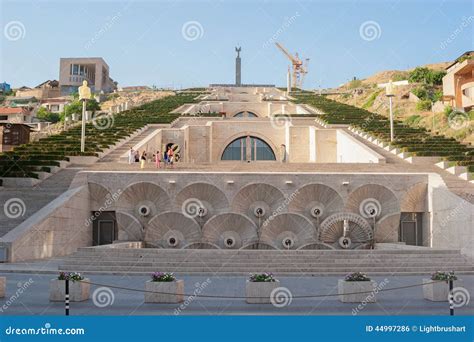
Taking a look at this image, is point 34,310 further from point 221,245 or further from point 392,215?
point 392,215

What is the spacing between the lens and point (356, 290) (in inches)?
418

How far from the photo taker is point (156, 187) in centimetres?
2214

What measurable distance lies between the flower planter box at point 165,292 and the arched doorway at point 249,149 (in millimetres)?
32661

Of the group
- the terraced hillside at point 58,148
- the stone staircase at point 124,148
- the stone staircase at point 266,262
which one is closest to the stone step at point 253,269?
the stone staircase at point 266,262

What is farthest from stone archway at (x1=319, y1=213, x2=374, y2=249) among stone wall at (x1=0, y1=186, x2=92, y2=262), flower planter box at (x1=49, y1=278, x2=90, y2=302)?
flower planter box at (x1=49, y1=278, x2=90, y2=302)

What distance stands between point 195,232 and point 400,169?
1039 centimetres

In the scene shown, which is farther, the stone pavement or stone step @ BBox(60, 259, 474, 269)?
stone step @ BBox(60, 259, 474, 269)

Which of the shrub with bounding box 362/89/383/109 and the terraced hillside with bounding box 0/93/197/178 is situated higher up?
the shrub with bounding box 362/89/383/109

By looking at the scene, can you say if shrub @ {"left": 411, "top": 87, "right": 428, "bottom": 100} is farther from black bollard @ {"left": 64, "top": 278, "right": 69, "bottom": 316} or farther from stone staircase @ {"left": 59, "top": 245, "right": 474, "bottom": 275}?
black bollard @ {"left": 64, "top": 278, "right": 69, "bottom": 316}

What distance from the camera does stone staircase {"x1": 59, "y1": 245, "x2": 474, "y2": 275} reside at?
594 inches

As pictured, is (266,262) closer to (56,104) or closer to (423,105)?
(423,105)

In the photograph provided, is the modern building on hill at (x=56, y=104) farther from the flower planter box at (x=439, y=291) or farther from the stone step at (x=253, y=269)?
the flower planter box at (x=439, y=291)

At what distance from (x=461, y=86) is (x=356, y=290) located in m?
50.3

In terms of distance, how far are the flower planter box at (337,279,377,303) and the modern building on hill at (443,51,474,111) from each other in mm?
46054
